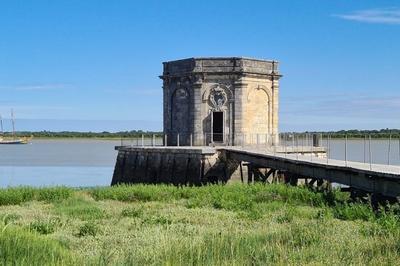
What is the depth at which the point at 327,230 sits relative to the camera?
12.2 metres

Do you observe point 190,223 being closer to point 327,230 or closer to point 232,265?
point 327,230

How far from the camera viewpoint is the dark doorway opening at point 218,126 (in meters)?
37.8

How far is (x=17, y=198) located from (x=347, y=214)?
1166 cm

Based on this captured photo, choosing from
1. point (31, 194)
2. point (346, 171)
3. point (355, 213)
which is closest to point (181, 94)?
point (31, 194)

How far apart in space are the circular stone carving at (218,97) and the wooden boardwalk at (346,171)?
7.66 metres

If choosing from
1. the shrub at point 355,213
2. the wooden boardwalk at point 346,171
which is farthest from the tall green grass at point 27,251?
the wooden boardwalk at point 346,171

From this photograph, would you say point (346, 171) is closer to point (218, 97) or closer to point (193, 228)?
point (193, 228)

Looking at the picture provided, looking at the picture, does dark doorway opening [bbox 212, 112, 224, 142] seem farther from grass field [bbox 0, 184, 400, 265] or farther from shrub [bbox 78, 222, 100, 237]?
shrub [bbox 78, 222, 100, 237]

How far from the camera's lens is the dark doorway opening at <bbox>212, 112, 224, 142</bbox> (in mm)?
37812

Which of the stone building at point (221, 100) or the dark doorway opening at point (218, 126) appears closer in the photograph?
the stone building at point (221, 100)

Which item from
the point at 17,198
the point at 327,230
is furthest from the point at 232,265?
the point at 17,198

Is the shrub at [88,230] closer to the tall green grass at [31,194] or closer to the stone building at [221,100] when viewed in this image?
the tall green grass at [31,194]

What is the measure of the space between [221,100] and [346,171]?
18.1 metres

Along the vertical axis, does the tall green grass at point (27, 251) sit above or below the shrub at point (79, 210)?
above
